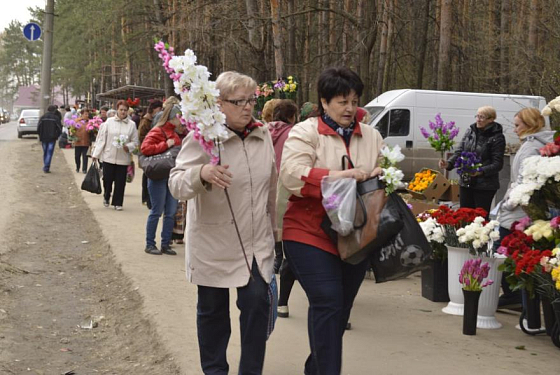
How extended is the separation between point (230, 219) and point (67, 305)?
4199 mm

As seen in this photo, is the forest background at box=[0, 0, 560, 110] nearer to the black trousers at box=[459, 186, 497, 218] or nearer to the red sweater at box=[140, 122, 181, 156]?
the black trousers at box=[459, 186, 497, 218]

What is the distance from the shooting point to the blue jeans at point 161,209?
33.1ft

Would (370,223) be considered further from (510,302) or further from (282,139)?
(510,302)

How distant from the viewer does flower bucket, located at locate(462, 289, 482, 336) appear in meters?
6.72

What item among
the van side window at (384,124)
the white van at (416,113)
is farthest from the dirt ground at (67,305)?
the white van at (416,113)

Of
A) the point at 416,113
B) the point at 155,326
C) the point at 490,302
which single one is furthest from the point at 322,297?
the point at 416,113

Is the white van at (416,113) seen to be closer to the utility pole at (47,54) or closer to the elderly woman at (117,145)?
the elderly woman at (117,145)

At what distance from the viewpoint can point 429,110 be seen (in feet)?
68.6

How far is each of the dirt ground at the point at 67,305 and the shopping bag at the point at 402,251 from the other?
1.88 meters

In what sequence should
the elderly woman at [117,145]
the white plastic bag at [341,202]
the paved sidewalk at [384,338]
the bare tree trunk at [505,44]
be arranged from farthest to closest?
the bare tree trunk at [505,44] < the elderly woman at [117,145] < the paved sidewalk at [384,338] < the white plastic bag at [341,202]

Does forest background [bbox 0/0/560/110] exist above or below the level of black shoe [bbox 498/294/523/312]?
above

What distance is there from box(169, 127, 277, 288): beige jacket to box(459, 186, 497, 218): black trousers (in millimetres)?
5576

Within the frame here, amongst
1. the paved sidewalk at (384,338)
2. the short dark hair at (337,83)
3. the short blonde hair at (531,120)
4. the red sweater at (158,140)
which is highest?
the short dark hair at (337,83)

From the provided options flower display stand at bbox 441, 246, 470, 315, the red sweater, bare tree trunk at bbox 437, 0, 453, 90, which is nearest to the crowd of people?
flower display stand at bbox 441, 246, 470, 315
